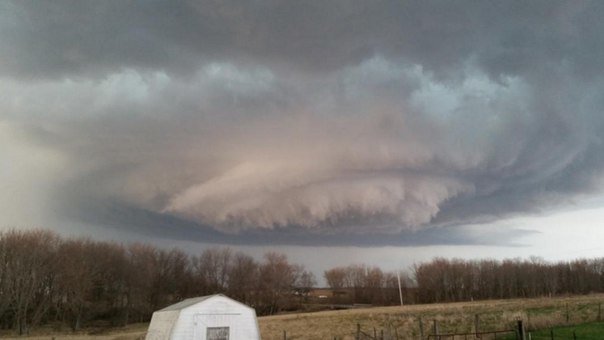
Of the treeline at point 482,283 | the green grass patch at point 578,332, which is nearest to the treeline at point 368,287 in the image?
the treeline at point 482,283

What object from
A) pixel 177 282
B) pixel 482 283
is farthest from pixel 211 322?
pixel 482 283

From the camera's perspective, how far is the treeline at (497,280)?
392 ft

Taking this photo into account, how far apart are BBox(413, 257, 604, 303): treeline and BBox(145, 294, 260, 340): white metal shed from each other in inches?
3747

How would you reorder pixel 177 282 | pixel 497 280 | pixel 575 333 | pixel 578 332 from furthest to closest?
1. pixel 497 280
2. pixel 177 282
3. pixel 578 332
4. pixel 575 333

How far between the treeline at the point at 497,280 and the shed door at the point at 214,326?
96.0 meters

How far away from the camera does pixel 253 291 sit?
113 m

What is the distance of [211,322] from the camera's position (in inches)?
1190

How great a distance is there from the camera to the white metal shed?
2945cm

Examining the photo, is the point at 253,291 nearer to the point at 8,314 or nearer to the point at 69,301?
the point at 69,301

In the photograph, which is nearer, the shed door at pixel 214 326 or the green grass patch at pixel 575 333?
the green grass patch at pixel 575 333

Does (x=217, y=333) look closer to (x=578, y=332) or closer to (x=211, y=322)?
(x=211, y=322)

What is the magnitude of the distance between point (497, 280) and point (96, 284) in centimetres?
10492

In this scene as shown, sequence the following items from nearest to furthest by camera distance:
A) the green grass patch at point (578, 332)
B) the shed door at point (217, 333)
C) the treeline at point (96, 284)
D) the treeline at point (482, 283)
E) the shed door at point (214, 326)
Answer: the green grass patch at point (578, 332)
the shed door at point (214, 326)
the shed door at point (217, 333)
the treeline at point (96, 284)
the treeline at point (482, 283)

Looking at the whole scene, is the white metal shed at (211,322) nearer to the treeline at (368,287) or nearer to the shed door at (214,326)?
the shed door at (214,326)
